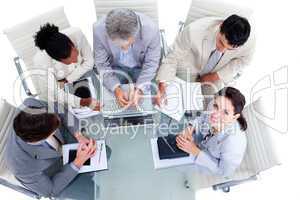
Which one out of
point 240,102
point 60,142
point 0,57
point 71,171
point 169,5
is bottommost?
point 71,171

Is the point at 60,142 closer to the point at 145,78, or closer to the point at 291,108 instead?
the point at 145,78

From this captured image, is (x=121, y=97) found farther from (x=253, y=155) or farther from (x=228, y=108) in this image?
(x=253, y=155)

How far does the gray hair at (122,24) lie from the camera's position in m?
1.83

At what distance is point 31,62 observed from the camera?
2.46 m

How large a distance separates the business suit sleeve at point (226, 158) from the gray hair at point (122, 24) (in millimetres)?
817

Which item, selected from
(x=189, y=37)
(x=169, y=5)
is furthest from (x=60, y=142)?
(x=169, y=5)

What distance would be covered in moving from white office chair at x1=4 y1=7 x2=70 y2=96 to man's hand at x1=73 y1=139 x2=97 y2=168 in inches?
31.7

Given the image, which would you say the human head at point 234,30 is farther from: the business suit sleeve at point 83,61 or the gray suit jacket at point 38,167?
the gray suit jacket at point 38,167

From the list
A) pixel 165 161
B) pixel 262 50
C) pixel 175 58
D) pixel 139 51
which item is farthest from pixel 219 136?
pixel 262 50

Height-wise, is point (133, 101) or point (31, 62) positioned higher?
point (31, 62)

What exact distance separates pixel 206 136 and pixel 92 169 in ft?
2.39

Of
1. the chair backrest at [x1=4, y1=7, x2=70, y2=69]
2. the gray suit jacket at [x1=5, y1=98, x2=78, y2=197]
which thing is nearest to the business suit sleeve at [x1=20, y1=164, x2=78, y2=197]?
the gray suit jacket at [x1=5, y1=98, x2=78, y2=197]

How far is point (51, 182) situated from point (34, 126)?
1.41 feet

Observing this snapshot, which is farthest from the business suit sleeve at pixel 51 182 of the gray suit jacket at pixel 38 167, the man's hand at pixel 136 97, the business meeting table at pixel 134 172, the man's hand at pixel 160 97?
the man's hand at pixel 160 97
